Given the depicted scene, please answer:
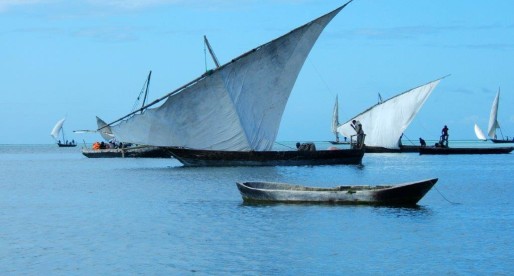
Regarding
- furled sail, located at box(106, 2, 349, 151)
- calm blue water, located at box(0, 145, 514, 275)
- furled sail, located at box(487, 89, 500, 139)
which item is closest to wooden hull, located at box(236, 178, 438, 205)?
calm blue water, located at box(0, 145, 514, 275)

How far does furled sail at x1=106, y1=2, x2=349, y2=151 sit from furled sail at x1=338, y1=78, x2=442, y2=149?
86.5 feet

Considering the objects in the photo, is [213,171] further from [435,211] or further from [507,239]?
[507,239]

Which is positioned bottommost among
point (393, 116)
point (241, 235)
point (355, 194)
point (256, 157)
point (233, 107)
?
point (241, 235)

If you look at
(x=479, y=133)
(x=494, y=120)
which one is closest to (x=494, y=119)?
(x=494, y=120)

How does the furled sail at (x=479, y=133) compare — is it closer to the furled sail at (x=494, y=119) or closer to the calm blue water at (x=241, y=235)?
the furled sail at (x=494, y=119)

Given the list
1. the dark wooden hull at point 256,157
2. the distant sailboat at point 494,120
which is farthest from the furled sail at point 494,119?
the dark wooden hull at point 256,157

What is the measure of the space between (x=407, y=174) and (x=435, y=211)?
29.9 metres

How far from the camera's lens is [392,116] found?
8838cm

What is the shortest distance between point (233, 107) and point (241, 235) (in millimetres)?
31519

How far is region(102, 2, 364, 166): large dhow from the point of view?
56781 millimetres

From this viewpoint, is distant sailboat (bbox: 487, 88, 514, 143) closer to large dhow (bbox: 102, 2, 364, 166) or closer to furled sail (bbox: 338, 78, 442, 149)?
furled sail (bbox: 338, 78, 442, 149)

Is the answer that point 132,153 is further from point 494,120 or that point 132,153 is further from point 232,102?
point 494,120

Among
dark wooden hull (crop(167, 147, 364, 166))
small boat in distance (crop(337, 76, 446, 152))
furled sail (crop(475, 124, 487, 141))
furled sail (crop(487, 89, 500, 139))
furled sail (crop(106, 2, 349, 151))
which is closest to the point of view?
furled sail (crop(106, 2, 349, 151))

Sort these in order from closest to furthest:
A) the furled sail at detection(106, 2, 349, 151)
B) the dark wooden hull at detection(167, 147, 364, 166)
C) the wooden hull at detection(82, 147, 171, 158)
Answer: the furled sail at detection(106, 2, 349, 151)
the dark wooden hull at detection(167, 147, 364, 166)
the wooden hull at detection(82, 147, 171, 158)
